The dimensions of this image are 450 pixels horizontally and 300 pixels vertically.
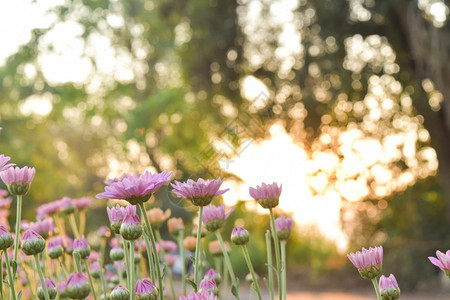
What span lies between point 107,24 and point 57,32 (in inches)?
51.8

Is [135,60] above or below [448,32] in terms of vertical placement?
above

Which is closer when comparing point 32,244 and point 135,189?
point 135,189

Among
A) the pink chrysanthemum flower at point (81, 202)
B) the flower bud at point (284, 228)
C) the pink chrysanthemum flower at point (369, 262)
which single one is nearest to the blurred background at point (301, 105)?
the pink chrysanthemum flower at point (81, 202)

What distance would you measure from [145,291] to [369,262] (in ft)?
1.27

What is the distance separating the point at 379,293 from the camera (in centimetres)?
92

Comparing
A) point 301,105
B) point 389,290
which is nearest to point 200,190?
point 389,290

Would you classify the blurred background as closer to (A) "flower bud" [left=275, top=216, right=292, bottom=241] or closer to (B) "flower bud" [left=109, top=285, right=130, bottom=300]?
(A) "flower bud" [left=275, top=216, right=292, bottom=241]

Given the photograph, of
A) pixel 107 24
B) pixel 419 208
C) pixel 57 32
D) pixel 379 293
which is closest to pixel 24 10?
pixel 57 32

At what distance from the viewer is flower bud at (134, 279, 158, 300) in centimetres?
88

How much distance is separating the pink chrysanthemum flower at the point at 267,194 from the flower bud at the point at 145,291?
30 cm

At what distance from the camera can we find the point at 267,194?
3.60 ft

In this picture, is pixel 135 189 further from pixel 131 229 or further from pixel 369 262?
pixel 369 262

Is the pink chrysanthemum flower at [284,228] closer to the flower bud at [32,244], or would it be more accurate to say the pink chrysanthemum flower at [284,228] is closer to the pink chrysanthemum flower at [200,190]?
the pink chrysanthemum flower at [200,190]

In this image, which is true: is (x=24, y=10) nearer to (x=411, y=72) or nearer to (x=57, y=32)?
(x=57, y=32)
